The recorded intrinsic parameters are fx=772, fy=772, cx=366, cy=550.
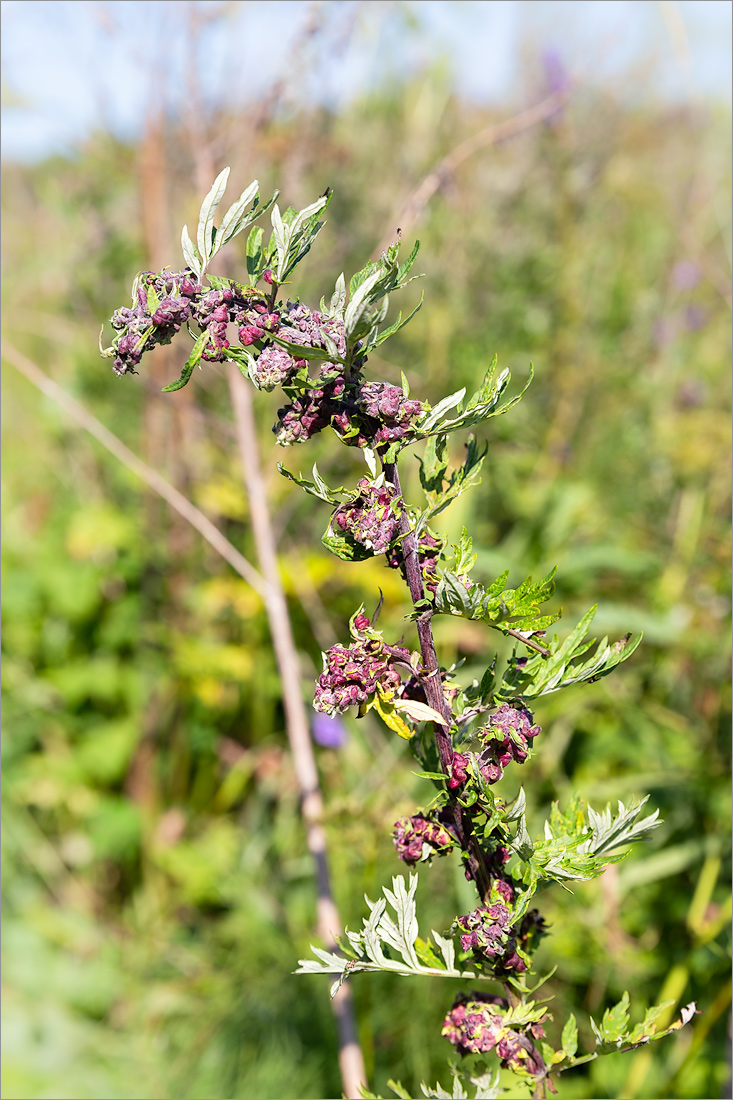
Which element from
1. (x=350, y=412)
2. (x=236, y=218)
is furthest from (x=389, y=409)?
(x=236, y=218)

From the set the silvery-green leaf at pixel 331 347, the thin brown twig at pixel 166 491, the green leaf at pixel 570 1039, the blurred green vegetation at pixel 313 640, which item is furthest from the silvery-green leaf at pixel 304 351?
the blurred green vegetation at pixel 313 640

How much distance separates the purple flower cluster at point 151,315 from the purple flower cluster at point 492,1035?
0.49 metres

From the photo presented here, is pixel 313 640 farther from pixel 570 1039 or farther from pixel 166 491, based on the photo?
pixel 570 1039

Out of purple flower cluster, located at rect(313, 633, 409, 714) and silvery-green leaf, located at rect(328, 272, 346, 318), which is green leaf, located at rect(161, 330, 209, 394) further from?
purple flower cluster, located at rect(313, 633, 409, 714)

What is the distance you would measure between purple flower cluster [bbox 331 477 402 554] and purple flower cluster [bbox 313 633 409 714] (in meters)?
0.07

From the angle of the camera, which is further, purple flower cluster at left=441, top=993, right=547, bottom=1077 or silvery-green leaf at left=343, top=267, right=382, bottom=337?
purple flower cluster at left=441, top=993, right=547, bottom=1077

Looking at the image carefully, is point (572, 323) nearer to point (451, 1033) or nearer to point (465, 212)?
point (465, 212)

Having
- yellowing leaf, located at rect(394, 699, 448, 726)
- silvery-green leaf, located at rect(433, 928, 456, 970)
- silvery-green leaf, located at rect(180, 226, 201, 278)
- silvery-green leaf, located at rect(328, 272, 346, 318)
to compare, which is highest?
silvery-green leaf, located at rect(180, 226, 201, 278)

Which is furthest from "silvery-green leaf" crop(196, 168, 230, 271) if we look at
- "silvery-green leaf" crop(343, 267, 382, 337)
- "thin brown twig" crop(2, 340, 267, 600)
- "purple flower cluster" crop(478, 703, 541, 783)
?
"thin brown twig" crop(2, 340, 267, 600)

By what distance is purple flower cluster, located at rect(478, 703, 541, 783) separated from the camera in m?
0.50

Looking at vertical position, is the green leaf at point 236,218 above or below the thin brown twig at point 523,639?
above

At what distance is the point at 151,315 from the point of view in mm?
474

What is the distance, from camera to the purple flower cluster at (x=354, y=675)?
49cm

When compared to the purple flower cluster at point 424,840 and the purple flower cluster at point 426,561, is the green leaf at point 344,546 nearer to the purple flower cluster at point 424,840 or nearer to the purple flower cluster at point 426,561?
the purple flower cluster at point 426,561
